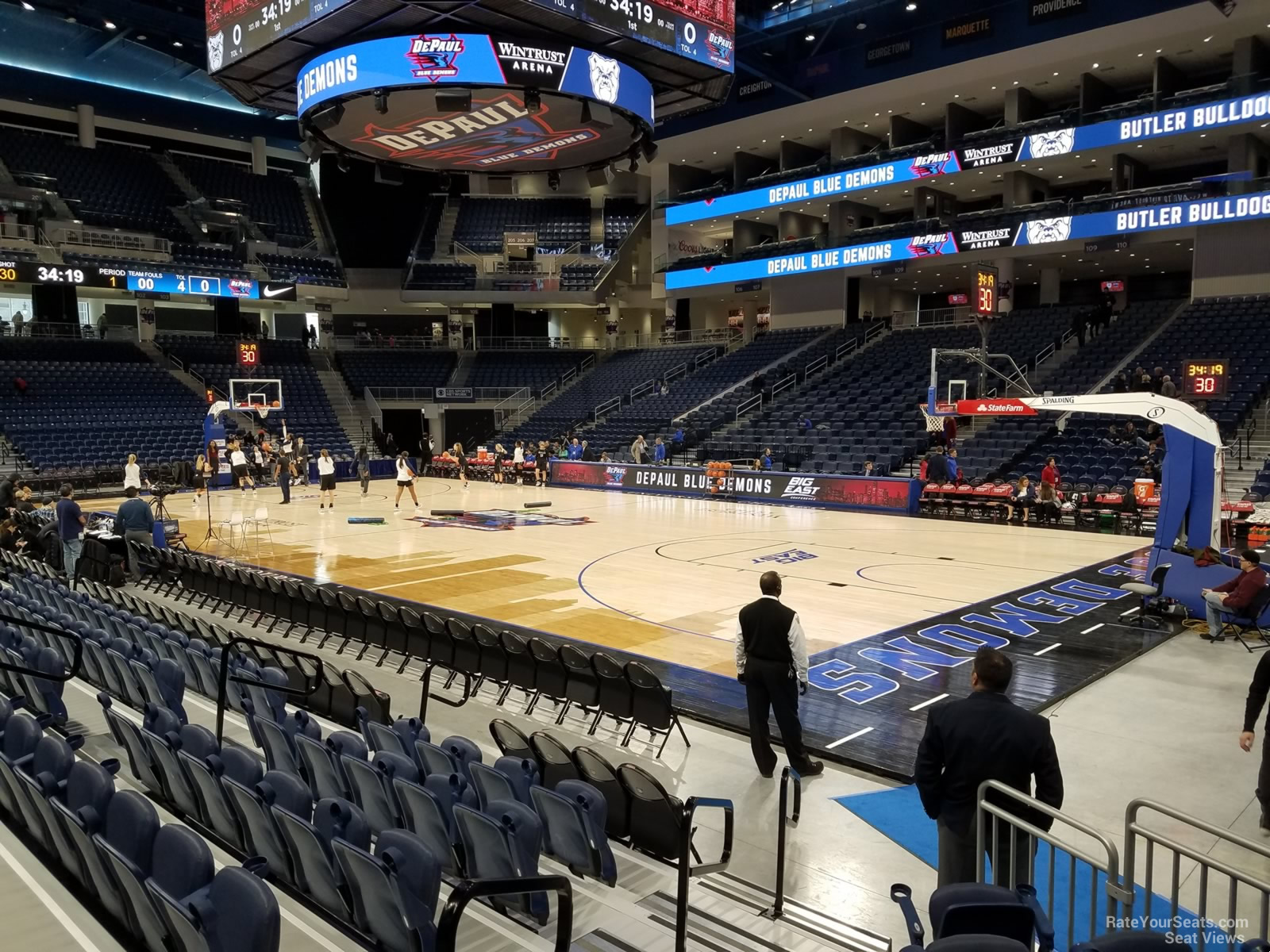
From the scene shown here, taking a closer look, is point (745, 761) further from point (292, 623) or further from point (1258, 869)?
point (292, 623)

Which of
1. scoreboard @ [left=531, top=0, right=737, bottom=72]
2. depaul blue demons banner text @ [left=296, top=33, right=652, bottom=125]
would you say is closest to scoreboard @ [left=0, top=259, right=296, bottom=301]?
depaul blue demons banner text @ [left=296, top=33, right=652, bottom=125]

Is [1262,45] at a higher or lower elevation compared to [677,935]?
higher

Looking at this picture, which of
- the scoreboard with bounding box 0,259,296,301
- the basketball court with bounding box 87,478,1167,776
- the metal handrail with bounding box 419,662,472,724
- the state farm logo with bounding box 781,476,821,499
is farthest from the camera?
the scoreboard with bounding box 0,259,296,301

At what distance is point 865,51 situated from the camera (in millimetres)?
29688

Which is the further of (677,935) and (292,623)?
(292,623)

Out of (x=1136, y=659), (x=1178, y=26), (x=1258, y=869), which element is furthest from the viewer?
(x=1178, y=26)

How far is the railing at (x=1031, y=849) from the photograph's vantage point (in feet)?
11.9

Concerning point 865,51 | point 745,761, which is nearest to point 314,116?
point 745,761

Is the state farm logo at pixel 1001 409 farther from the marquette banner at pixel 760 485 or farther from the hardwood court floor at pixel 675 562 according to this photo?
the marquette banner at pixel 760 485

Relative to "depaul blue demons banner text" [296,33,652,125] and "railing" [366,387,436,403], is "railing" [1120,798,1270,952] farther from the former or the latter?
"railing" [366,387,436,403]

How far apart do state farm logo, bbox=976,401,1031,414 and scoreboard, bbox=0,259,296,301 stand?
27697mm

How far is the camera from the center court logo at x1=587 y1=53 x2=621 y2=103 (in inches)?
466

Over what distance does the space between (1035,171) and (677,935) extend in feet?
102

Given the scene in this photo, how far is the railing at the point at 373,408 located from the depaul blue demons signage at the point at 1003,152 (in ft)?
50.9
